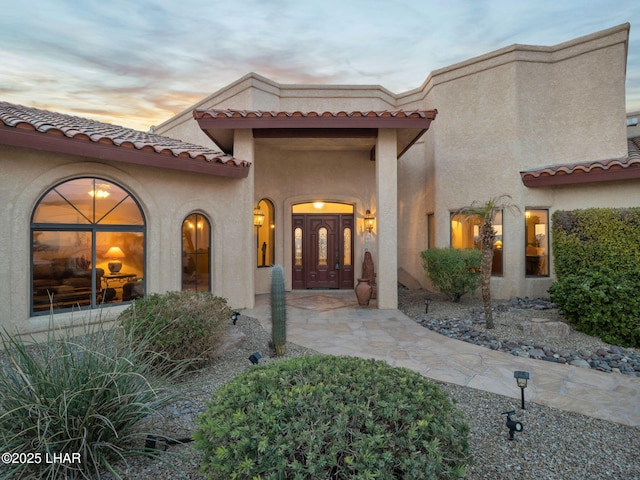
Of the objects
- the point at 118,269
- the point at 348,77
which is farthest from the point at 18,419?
the point at 348,77

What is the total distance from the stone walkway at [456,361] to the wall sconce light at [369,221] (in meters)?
4.09

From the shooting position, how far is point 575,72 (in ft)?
33.3

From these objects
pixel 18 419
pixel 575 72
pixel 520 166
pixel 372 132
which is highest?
pixel 575 72

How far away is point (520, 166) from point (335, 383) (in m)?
10.4

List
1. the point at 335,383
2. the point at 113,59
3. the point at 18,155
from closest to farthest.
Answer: the point at 335,383, the point at 18,155, the point at 113,59

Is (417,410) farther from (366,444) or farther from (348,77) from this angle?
(348,77)

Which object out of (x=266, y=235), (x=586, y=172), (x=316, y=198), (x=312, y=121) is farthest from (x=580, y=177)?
(x=266, y=235)

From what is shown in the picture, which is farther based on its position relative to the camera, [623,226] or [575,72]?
[575,72]

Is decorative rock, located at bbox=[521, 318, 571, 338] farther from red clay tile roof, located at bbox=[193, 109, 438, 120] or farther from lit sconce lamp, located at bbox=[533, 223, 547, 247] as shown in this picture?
red clay tile roof, located at bbox=[193, 109, 438, 120]

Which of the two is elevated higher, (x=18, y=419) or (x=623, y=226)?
(x=623, y=226)

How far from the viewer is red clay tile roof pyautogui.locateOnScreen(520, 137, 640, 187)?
827 centimetres

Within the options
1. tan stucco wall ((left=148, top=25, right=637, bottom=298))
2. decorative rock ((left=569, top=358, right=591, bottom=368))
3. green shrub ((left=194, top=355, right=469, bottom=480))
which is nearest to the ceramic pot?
tan stucco wall ((left=148, top=25, right=637, bottom=298))

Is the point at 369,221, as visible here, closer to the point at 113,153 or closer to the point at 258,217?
the point at 258,217

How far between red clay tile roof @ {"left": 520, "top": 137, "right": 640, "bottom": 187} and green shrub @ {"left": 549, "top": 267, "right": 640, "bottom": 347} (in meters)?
3.11
